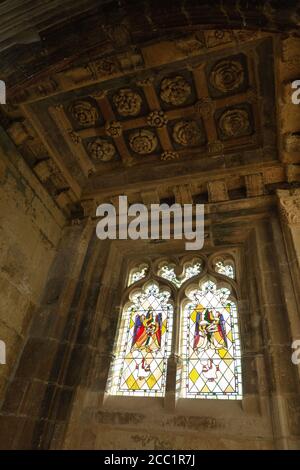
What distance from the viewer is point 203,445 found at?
2.99 meters

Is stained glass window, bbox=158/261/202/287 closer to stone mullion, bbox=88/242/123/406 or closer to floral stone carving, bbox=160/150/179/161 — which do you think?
stone mullion, bbox=88/242/123/406

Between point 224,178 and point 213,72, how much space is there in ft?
4.55

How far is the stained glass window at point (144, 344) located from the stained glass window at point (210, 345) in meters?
0.25

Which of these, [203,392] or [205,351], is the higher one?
[205,351]

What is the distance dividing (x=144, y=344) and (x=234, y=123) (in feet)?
10.4

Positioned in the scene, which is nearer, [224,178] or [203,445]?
[203,445]

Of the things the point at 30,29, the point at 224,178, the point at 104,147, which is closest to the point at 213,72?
the point at 224,178

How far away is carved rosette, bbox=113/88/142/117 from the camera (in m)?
4.36
